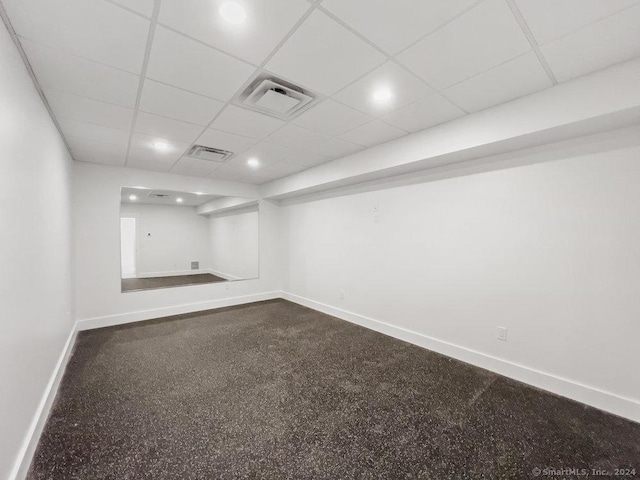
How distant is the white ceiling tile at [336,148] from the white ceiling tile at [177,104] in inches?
53.4

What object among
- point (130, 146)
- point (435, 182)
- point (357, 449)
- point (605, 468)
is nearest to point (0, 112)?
point (130, 146)

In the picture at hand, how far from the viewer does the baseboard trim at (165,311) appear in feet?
12.8

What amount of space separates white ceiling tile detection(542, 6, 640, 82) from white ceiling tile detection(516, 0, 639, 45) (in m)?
0.07

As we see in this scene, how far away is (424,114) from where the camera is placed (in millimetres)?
2514

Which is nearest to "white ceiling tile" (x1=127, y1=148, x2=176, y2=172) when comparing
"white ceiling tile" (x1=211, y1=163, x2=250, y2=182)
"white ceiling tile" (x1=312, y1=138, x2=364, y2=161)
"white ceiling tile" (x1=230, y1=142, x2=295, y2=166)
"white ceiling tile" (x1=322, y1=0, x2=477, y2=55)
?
"white ceiling tile" (x1=211, y1=163, x2=250, y2=182)

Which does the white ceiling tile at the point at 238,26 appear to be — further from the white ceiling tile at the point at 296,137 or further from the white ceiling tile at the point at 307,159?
the white ceiling tile at the point at 307,159

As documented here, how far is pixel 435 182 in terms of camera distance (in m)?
3.25

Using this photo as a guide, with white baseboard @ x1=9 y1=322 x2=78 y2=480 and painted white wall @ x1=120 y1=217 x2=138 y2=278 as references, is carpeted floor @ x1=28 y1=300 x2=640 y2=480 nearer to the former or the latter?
white baseboard @ x1=9 y1=322 x2=78 y2=480

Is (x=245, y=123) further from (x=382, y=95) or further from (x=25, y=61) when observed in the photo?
(x=25, y=61)

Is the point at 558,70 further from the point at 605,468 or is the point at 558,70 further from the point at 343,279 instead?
the point at 343,279

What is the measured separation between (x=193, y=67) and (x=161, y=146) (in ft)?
6.14

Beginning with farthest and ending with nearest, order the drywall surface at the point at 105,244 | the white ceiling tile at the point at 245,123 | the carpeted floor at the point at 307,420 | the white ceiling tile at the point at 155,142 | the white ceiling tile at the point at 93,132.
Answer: the drywall surface at the point at 105,244, the white ceiling tile at the point at 155,142, the white ceiling tile at the point at 93,132, the white ceiling tile at the point at 245,123, the carpeted floor at the point at 307,420

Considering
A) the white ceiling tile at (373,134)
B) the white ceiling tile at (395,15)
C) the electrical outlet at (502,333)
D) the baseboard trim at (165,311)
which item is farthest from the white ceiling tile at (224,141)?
the electrical outlet at (502,333)

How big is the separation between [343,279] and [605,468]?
10.6 ft
